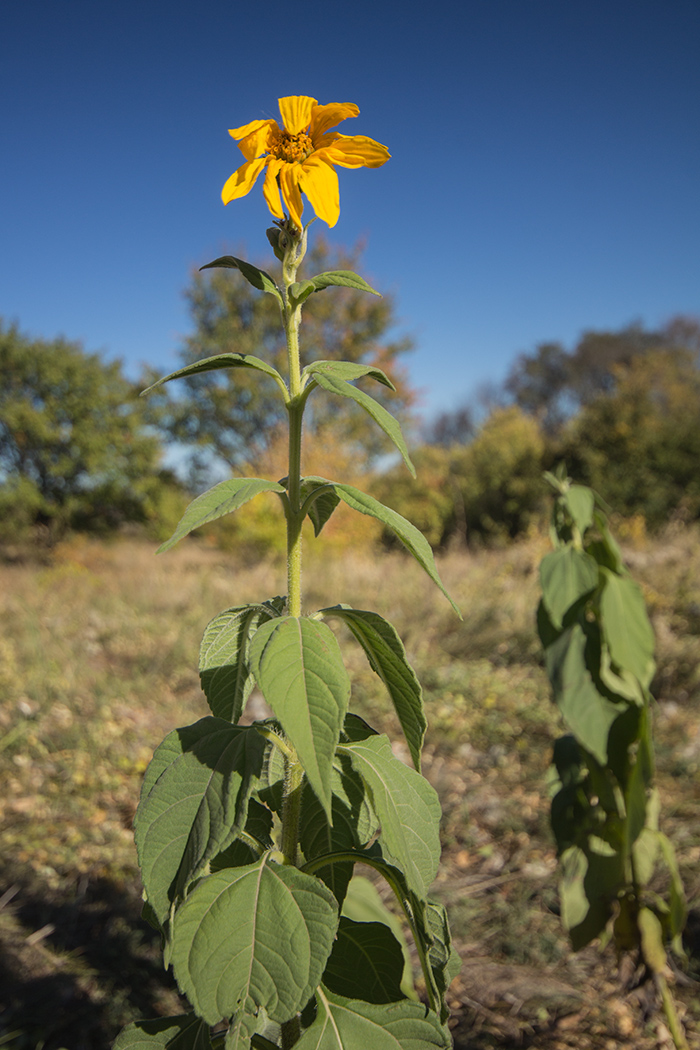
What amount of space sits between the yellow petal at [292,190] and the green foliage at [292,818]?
1.1 inches

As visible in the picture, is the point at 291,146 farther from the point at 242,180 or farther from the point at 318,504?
the point at 318,504

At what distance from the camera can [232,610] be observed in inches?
31.5

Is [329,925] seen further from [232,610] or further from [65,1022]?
[65,1022]

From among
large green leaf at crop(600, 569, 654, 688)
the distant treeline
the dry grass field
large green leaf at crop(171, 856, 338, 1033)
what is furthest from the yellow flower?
the distant treeline

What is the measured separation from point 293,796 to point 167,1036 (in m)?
0.34

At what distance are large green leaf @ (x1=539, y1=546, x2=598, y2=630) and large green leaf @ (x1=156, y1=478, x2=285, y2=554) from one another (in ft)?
3.23

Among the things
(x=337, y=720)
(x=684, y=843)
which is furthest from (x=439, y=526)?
(x=337, y=720)

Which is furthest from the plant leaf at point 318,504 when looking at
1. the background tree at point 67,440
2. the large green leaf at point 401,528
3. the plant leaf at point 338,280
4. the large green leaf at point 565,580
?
the background tree at point 67,440

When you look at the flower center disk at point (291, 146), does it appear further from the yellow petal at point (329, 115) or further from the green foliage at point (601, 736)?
the green foliage at point (601, 736)

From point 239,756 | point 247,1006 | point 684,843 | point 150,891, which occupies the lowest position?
point 684,843

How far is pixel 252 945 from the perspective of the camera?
2.12 feet

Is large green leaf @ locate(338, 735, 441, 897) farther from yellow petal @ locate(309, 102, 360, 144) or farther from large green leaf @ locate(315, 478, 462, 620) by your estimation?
yellow petal @ locate(309, 102, 360, 144)

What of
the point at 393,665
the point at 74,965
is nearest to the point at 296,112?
the point at 393,665

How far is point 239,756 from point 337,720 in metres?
0.15
